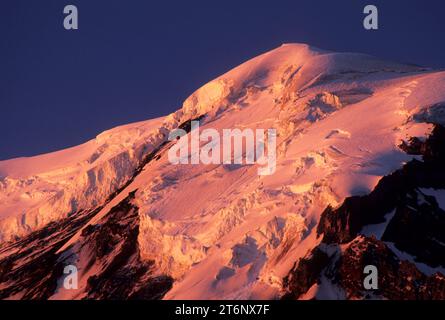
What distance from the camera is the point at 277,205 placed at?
10500cm

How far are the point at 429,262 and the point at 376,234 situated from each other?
481 centimetres

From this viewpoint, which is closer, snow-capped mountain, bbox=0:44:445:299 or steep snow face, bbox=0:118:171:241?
snow-capped mountain, bbox=0:44:445:299

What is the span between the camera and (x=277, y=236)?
10056cm

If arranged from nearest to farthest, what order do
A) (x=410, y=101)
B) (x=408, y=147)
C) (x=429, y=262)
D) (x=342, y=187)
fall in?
1. (x=429, y=262)
2. (x=342, y=187)
3. (x=408, y=147)
4. (x=410, y=101)

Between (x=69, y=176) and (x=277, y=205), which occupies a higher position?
(x=277, y=205)

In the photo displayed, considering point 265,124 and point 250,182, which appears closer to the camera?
point 250,182

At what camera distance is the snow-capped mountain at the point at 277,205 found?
94188 mm

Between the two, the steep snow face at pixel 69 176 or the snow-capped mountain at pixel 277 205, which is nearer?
the snow-capped mountain at pixel 277 205

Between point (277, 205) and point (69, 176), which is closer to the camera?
point (277, 205)

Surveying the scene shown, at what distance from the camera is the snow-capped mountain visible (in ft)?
309

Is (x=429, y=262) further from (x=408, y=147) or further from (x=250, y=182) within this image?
(x=250, y=182)
